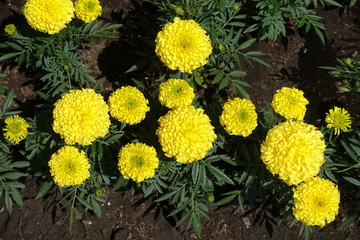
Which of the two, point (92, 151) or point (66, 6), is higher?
point (66, 6)

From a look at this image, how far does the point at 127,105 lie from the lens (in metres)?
2.93

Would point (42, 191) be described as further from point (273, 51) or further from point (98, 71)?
point (273, 51)

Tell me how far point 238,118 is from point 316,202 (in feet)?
2.95

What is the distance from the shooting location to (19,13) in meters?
4.05

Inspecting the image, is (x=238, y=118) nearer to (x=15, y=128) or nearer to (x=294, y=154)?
(x=294, y=154)

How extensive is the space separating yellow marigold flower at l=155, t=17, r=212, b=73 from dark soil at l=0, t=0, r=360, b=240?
140 cm

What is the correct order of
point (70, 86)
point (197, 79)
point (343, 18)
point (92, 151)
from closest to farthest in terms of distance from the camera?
point (92, 151) → point (70, 86) → point (197, 79) → point (343, 18)

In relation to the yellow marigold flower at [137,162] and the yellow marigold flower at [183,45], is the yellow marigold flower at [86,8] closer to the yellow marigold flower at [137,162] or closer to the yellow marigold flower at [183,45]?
the yellow marigold flower at [183,45]

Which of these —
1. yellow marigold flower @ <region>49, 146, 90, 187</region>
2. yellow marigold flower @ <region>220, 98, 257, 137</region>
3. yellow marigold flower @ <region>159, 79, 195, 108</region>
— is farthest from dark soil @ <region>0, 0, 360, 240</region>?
yellow marigold flower @ <region>220, 98, 257, 137</region>

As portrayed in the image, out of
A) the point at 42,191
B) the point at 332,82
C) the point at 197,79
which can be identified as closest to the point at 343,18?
the point at 332,82

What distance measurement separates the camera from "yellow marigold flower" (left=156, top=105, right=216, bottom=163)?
2648 mm

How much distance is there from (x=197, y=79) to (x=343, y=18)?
2190 mm

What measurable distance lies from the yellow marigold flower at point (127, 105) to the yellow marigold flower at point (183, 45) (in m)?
0.40

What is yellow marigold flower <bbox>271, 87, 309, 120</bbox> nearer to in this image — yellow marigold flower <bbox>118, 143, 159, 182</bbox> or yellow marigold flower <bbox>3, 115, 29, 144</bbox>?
yellow marigold flower <bbox>118, 143, 159, 182</bbox>
